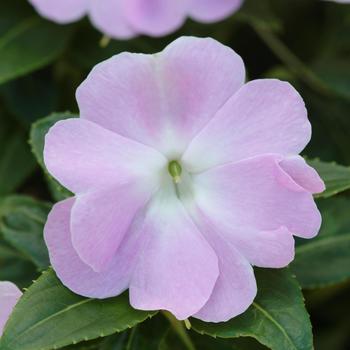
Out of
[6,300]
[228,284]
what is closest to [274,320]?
[228,284]

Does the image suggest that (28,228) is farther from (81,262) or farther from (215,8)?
(215,8)

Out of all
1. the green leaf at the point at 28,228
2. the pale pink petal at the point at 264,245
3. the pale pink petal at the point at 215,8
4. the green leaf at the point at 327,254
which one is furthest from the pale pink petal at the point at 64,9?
the pale pink petal at the point at 264,245

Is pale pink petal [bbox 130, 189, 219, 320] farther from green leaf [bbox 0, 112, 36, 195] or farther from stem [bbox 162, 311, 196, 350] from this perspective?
green leaf [bbox 0, 112, 36, 195]

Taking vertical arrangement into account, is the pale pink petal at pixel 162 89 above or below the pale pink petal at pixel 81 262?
above

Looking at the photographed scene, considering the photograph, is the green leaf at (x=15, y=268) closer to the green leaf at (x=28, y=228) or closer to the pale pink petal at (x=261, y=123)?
the green leaf at (x=28, y=228)

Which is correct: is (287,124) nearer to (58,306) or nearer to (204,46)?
(204,46)

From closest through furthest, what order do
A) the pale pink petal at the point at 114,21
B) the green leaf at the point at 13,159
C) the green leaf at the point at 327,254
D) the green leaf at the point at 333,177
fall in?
the green leaf at the point at 333,177 < the green leaf at the point at 327,254 < the pale pink petal at the point at 114,21 < the green leaf at the point at 13,159
